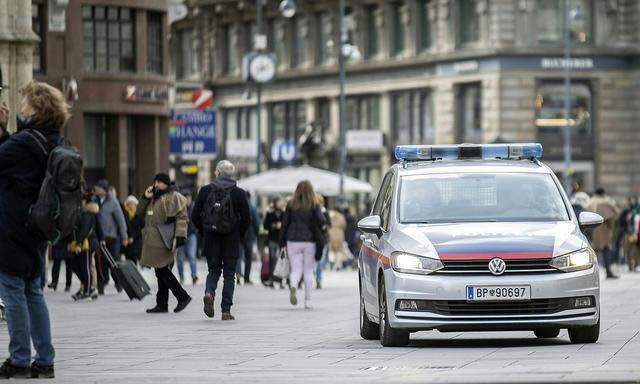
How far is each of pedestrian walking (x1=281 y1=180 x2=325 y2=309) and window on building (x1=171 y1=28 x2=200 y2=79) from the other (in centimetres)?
6418

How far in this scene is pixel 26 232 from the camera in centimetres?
1311

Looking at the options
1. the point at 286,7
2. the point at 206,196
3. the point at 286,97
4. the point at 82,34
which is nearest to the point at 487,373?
the point at 206,196

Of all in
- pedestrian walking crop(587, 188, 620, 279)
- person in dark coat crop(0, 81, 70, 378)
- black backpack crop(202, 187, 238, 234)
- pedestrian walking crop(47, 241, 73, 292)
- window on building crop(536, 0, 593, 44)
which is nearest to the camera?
person in dark coat crop(0, 81, 70, 378)

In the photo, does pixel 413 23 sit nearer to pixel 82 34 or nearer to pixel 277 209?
pixel 82 34

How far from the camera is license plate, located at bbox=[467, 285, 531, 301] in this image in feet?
53.8

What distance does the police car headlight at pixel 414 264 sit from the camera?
651 inches

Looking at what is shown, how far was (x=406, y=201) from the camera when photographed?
1773 centimetres

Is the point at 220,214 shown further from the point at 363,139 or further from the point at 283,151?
the point at 283,151

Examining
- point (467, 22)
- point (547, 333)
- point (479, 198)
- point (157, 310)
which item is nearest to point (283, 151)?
point (467, 22)

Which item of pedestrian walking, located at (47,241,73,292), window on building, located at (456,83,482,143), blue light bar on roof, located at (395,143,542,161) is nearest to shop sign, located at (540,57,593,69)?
window on building, located at (456,83,482,143)

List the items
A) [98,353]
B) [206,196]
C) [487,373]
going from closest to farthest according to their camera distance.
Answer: [487,373]
[98,353]
[206,196]

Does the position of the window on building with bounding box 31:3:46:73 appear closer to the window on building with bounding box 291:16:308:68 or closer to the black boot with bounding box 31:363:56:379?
the window on building with bounding box 291:16:308:68

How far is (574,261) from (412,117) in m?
59.8

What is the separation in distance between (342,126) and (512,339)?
52.9 m
